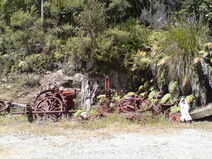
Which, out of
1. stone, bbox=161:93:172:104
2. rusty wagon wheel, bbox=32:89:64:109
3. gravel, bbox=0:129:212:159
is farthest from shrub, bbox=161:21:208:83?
rusty wagon wheel, bbox=32:89:64:109

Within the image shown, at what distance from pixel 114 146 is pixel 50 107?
3.23 meters

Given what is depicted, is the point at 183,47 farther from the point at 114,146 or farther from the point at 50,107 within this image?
the point at 114,146

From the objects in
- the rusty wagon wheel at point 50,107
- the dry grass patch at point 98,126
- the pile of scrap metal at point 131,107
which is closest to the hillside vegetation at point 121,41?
the pile of scrap metal at point 131,107

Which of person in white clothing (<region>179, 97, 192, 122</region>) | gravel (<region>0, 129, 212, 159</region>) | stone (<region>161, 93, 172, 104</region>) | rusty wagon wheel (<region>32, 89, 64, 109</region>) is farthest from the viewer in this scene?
rusty wagon wheel (<region>32, 89, 64, 109</region>)

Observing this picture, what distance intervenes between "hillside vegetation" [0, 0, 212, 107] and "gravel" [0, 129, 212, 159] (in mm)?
2258

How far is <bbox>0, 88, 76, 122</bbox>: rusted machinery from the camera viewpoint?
7.85 meters

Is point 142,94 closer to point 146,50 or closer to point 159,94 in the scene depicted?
point 159,94

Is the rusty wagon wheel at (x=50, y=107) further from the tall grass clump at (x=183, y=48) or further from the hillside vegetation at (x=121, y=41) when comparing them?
the tall grass clump at (x=183, y=48)

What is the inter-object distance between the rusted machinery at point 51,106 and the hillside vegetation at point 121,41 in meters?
1.65

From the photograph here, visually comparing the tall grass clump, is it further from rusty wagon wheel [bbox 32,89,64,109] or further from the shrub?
rusty wagon wheel [bbox 32,89,64,109]

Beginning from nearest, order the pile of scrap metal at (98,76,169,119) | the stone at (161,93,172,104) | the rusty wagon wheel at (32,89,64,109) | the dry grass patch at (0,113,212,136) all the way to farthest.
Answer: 1. the dry grass patch at (0,113,212,136)
2. the pile of scrap metal at (98,76,169,119)
3. the stone at (161,93,172,104)
4. the rusty wagon wheel at (32,89,64,109)

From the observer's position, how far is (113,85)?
9.85 metres

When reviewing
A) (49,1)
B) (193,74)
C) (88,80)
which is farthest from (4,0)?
(193,74)

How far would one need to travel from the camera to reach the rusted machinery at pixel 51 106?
25.8ft
